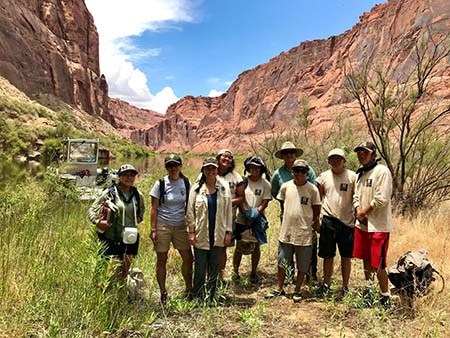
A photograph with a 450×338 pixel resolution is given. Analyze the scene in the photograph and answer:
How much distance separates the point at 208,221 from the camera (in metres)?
4.37

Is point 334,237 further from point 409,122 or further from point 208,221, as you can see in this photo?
point 409,122

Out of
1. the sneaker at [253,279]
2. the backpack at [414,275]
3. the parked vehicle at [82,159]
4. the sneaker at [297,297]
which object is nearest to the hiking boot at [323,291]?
the sneaker at [297,297]

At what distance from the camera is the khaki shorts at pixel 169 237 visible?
450 cm

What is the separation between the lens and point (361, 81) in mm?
7766

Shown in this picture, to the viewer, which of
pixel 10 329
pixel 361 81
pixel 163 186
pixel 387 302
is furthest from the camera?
pixel 361 81

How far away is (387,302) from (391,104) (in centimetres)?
491

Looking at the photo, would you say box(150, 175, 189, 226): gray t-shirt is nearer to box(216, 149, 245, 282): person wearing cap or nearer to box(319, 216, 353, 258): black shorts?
box(216, 149, 245, 282): person wearing cap

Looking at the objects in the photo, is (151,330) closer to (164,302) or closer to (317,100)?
(164,302)

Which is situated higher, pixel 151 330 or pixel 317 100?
pixel 317 100

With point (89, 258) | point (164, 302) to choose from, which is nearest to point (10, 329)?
point (89, 258)

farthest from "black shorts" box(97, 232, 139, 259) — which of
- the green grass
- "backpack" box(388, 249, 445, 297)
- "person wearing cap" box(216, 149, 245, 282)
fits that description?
"backpack" box(388, 249, 445, 297)

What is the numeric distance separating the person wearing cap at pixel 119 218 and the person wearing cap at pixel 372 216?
7.95ft

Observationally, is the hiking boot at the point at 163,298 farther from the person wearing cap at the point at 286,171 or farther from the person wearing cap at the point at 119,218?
the person wearing cap at the point at 286,171

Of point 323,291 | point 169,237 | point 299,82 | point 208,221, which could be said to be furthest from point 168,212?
point 299,82
